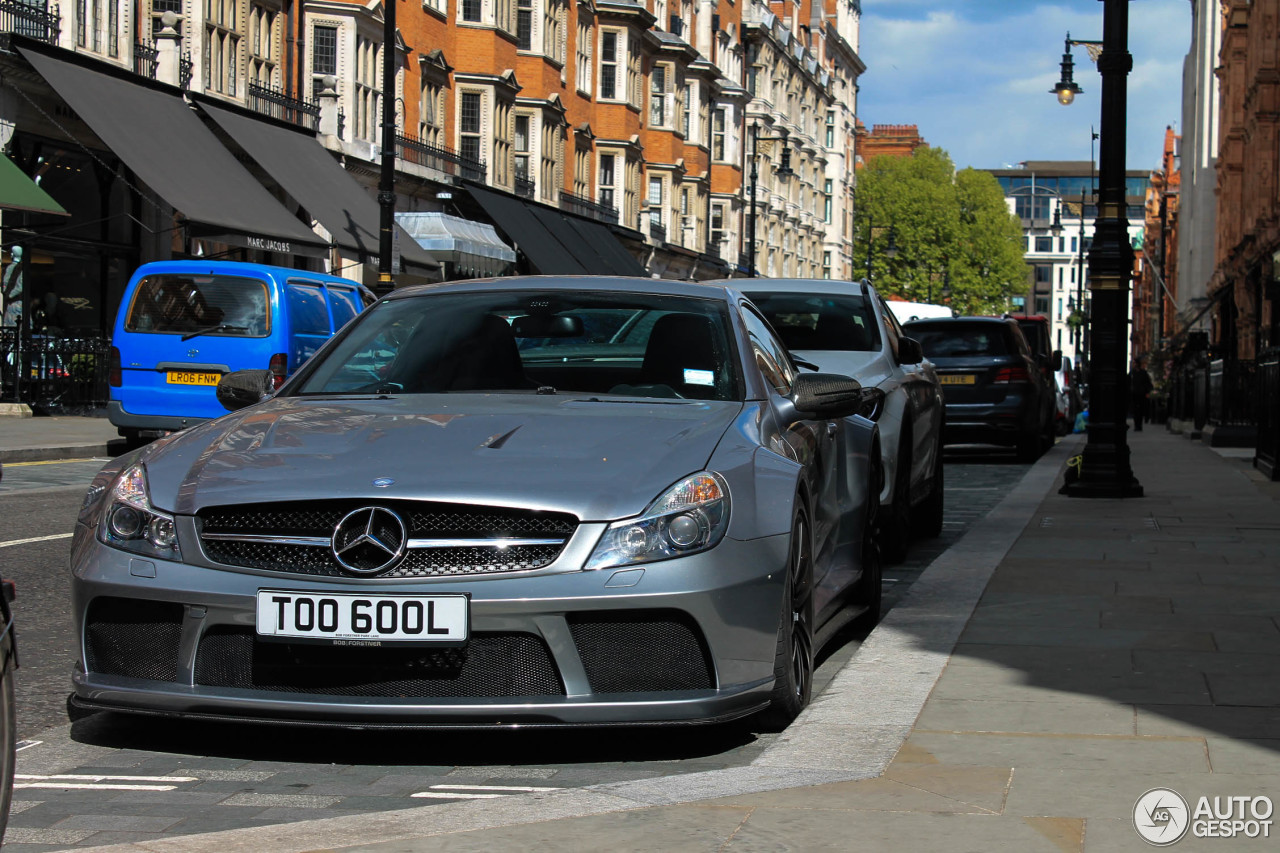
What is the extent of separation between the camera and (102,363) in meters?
25.2

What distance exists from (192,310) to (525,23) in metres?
28.1

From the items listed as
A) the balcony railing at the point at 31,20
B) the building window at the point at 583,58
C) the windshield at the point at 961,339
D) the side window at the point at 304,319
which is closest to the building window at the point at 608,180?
the building window at the point at 583,58

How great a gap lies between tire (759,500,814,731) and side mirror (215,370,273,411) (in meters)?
1.96

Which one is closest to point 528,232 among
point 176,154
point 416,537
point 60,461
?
point 176,154

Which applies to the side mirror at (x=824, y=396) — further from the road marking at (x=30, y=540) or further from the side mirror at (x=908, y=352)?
the road marking at (x=30, y=540)

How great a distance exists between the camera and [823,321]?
36.2ft

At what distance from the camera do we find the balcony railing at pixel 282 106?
30172 mm

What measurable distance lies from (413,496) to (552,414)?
34.8 inches

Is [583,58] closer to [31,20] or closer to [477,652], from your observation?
[31,20]

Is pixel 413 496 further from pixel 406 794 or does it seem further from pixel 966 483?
pixel 966 483

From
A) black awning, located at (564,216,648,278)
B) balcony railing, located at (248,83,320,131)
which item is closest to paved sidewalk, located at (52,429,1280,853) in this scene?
balcony railing, located at (248,83,320,131)

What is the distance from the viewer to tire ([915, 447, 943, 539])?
37.3ft

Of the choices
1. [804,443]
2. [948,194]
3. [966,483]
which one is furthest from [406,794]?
[948,194]

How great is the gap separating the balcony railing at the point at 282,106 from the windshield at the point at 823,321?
20444mm
